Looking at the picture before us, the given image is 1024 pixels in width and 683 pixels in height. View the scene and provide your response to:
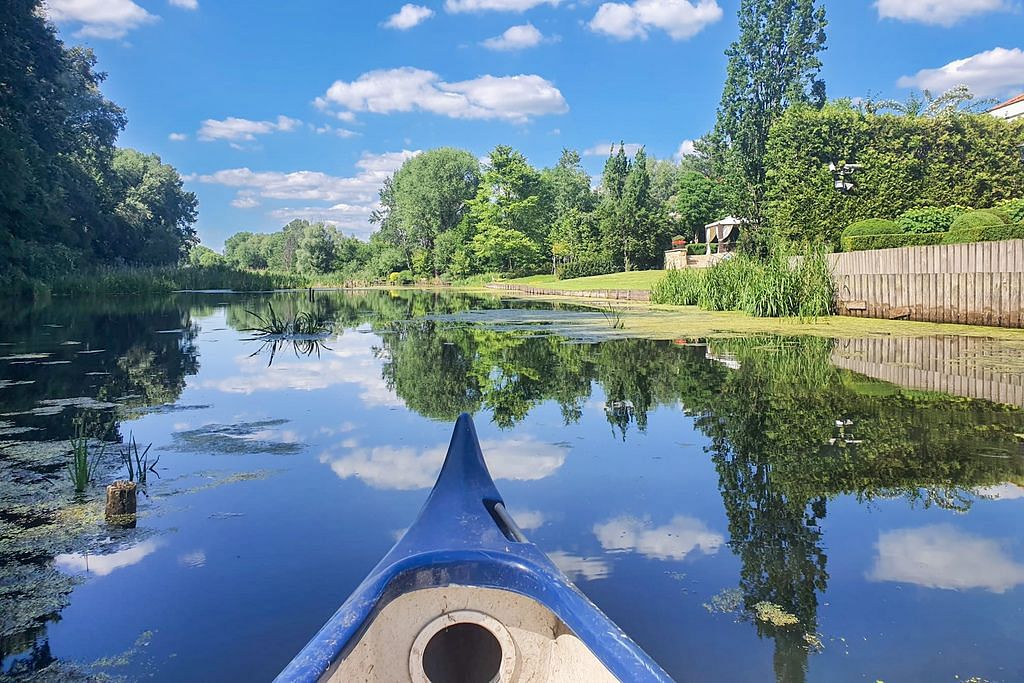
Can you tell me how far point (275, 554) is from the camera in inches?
130

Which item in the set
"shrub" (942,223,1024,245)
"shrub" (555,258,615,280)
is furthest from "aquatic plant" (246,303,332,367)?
"shrub" (555,258,615,280)

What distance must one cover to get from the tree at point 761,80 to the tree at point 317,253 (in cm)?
4561

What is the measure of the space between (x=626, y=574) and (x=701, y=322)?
11.5 m

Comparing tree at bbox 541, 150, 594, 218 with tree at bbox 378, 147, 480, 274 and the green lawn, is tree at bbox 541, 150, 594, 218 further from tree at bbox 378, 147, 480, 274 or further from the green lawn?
the green lawn

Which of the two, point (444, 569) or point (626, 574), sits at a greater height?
point (444, 569)

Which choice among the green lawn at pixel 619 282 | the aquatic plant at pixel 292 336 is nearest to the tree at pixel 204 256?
the green lawn at pixel 619 282

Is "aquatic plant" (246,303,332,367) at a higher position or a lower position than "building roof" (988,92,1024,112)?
lower

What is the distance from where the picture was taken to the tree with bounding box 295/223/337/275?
2756 inches

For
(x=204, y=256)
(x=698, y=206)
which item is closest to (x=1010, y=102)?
(x=698, y=206)

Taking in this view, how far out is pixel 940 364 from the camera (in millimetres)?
8062

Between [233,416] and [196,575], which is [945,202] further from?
[196,575]

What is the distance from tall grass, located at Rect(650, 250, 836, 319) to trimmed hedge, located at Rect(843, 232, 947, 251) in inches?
119

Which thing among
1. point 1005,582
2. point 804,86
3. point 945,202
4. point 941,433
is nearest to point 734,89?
point 804,86

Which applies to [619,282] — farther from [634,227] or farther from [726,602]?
[726,602]
